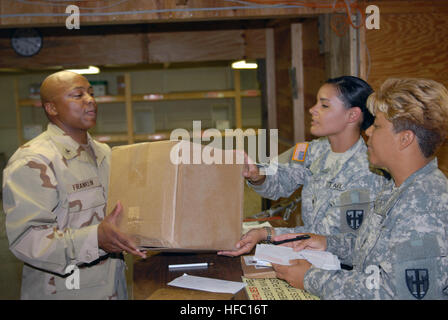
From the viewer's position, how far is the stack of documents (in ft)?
5.23

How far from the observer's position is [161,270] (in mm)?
1679

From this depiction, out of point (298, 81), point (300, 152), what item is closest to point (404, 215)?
point (300, 152)

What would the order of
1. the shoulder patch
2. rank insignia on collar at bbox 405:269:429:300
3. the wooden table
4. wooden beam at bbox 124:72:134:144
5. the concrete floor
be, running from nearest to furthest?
1. rank insignia on collar at bbox 405:269:429:300
2. the wooden table
3. the shoulder patch
4. the concrete floor
5. wooden beam at bbox 124:72:134:144

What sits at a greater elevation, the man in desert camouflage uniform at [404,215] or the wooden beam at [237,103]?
the wooden beam at [237,103]

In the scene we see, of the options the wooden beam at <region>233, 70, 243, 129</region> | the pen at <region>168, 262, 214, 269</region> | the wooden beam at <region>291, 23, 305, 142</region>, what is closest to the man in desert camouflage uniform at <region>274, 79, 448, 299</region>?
the pen at <region>168, 262, 214, 269</region>

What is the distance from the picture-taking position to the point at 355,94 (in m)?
1.94

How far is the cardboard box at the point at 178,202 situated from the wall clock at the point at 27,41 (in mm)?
2803

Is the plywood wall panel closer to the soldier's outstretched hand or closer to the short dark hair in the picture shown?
the short dark hair

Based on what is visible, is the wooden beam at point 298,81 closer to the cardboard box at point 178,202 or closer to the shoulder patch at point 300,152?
the shoulder patch at point 300,152

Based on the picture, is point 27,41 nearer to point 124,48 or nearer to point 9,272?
point 124,48

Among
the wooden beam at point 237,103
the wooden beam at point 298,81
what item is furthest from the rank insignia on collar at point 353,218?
the wooden beam at point 237,103

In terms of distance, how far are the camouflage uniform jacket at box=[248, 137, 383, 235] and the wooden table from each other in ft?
1.19

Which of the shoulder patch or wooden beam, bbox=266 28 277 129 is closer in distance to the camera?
the shoulder patch

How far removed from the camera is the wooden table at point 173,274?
143cm
